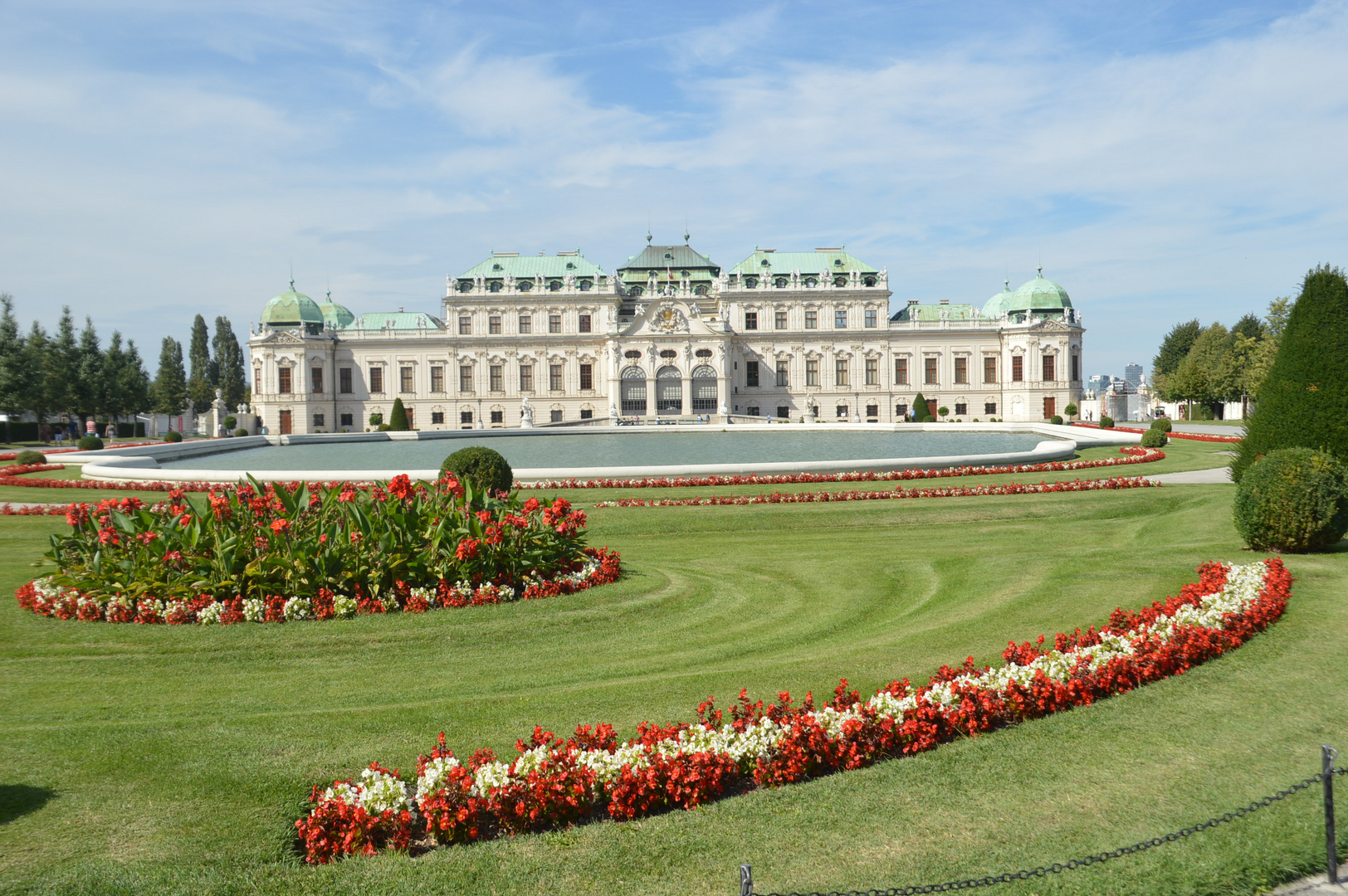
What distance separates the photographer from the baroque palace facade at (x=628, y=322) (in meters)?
77.1

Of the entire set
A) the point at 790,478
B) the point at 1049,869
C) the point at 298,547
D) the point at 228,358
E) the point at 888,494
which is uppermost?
the point at 228,358

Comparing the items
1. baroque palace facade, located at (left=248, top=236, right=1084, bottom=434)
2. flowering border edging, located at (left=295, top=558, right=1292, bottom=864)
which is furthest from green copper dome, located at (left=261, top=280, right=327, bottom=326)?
flowering border edging, located at (left=295, top=558, right=1292, bottom=864)

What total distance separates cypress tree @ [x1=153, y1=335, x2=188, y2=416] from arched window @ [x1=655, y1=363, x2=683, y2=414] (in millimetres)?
48886

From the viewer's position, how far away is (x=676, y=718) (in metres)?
7.30

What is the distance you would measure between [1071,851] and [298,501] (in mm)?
10188

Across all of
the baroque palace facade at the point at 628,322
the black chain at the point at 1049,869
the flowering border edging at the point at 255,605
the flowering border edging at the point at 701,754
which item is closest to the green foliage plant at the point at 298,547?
the flowering border edging at the point at 255,605

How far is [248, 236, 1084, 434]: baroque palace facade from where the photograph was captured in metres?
77.1

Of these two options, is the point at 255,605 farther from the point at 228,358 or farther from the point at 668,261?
the point at 228,358

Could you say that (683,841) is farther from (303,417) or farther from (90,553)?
(303,417)

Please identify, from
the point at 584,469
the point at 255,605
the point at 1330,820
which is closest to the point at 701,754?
the point at 1330,820

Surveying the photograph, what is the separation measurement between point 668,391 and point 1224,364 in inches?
1847

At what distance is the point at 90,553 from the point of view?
38.1ft

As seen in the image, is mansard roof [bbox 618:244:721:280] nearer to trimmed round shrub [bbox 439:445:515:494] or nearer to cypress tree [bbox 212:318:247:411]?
cypress tree [bbox 212:318:247:411]

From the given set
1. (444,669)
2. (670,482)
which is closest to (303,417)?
(670,482)
